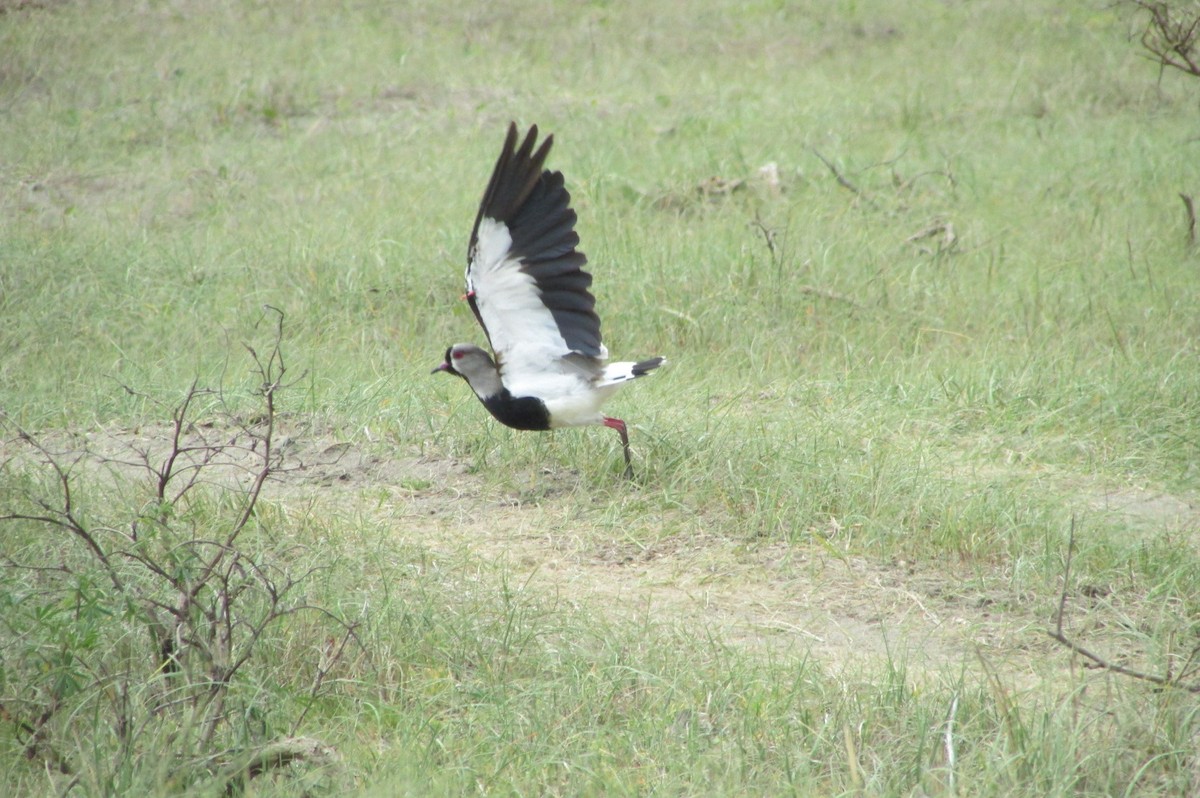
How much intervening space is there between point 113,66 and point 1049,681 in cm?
801

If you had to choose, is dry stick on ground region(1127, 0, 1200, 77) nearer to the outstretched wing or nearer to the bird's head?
Result: the outstretched wing

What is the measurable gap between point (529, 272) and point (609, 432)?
31.1 inches

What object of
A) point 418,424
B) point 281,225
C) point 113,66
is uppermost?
point 113,66

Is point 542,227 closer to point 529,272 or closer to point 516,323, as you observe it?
point 529,272

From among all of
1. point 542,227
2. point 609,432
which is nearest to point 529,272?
point 542,227

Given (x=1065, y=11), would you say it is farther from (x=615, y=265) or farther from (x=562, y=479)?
(x=562, y=479)

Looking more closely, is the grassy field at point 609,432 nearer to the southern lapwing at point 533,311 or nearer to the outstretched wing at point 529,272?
the southern lapwing at point 533,311

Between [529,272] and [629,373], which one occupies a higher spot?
[529,272]

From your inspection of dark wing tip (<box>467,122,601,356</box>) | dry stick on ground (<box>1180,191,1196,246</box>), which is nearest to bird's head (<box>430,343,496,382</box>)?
dark wing tip (<box>467,122,601,356</box>)

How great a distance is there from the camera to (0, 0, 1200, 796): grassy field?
2686mm

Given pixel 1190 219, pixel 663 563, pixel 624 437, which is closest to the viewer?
pixel 663 563

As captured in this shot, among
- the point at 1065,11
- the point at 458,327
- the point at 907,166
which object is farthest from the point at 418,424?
the point at 1065,11

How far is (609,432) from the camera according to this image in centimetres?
445

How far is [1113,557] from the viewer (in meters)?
3.59
